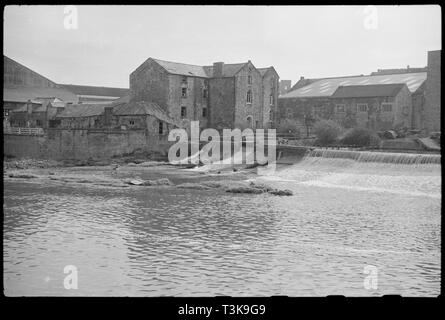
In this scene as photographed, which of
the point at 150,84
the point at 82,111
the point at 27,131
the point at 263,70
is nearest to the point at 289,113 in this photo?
the point at 263,70

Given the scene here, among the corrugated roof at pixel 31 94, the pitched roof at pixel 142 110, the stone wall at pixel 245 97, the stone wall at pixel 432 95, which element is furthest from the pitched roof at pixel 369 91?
the corrugated roof at pixel 31 94

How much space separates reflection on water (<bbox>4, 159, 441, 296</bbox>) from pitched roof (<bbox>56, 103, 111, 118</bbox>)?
21.3 meters

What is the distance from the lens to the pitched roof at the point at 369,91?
45.8 m

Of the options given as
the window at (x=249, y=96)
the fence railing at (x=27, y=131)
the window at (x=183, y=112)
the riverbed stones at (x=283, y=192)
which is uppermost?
the window at (x=249, y=96)

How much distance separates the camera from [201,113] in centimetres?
4906

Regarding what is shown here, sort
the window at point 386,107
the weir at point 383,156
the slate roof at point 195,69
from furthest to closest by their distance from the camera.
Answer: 1. the slate roof at point 195,69
2. the window at point 386,107
3. the weir at point 383,156

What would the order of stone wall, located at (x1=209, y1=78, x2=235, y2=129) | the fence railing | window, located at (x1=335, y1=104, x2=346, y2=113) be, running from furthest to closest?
window, located at (x1=335, y1=104, x2=346, y2=113)
stone wall, located at (x1=209, y1=78, x2=235, y2=129)
the fence railing

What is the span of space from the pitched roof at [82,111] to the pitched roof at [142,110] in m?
1.60

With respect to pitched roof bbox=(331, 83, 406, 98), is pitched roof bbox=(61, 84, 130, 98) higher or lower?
higher

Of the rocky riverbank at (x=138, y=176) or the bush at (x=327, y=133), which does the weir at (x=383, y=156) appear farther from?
the bush at (x=327, y=133)

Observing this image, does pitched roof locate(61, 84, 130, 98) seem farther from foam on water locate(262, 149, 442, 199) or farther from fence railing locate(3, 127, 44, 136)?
foam on water locate(262, 149, 442, 199)

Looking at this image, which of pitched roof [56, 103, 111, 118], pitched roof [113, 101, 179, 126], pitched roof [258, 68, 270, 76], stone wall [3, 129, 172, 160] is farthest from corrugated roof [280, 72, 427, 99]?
stone wall [3, 129, 172, 160]

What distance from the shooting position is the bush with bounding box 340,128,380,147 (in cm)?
3822

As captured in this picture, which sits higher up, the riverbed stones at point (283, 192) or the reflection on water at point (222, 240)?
the riverbed stones at point (283, 192)
